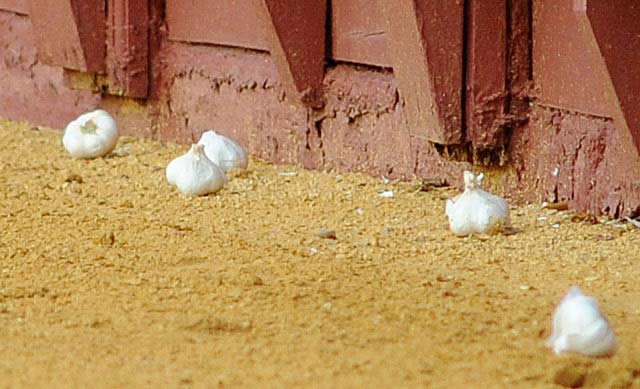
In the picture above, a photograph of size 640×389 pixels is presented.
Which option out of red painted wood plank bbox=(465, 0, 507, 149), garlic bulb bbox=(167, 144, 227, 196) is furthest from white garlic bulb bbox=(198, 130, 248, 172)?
red painted wood plank bbox=(465, 0, 507, 149)

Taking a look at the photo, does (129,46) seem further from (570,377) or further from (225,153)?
(570,377)

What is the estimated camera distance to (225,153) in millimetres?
6992

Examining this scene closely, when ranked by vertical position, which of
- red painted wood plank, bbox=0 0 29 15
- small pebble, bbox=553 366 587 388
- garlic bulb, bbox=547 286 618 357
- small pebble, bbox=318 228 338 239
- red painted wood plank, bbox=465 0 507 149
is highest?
red painted wood plank, bbox=0 0 29 15

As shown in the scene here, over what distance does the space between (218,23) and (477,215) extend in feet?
8.73

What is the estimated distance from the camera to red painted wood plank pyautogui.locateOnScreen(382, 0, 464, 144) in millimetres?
5852

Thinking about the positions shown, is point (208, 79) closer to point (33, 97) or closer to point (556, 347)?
point (33, 97)

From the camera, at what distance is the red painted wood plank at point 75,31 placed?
327 inches

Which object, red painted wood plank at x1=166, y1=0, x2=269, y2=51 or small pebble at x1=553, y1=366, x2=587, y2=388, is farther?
red painted wood plank at x1=166, y1=0, x2=269, y2=51

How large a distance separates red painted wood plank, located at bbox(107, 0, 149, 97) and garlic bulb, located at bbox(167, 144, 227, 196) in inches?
67.4

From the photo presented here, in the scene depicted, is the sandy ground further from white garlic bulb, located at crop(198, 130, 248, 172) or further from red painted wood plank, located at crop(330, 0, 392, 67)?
red painted wood plank, located at crop(330, 0, 392, 67)

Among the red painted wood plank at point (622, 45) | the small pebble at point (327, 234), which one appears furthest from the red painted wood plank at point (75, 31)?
the red painted wood plank at point (622, 45)

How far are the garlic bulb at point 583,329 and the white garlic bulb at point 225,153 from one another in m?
3.55

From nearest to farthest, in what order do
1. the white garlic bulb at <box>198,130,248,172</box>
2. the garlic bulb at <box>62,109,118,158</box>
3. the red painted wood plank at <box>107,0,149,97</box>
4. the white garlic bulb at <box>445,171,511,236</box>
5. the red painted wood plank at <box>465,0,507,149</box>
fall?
the white garlic bulb at <box>445,171,511,236</box> < the red painted wood plank at <box>465,0,507,149</box> < the white garlic bulb at <box>198,130,248,172</box> < the garlic bulb at <box>62,109,118,158</box> < the red painted wood plank at <box>107,0,149,97</box>

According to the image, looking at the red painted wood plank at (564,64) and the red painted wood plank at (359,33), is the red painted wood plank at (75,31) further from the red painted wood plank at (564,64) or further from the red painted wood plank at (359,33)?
the red painted wood plank at (564,64)
